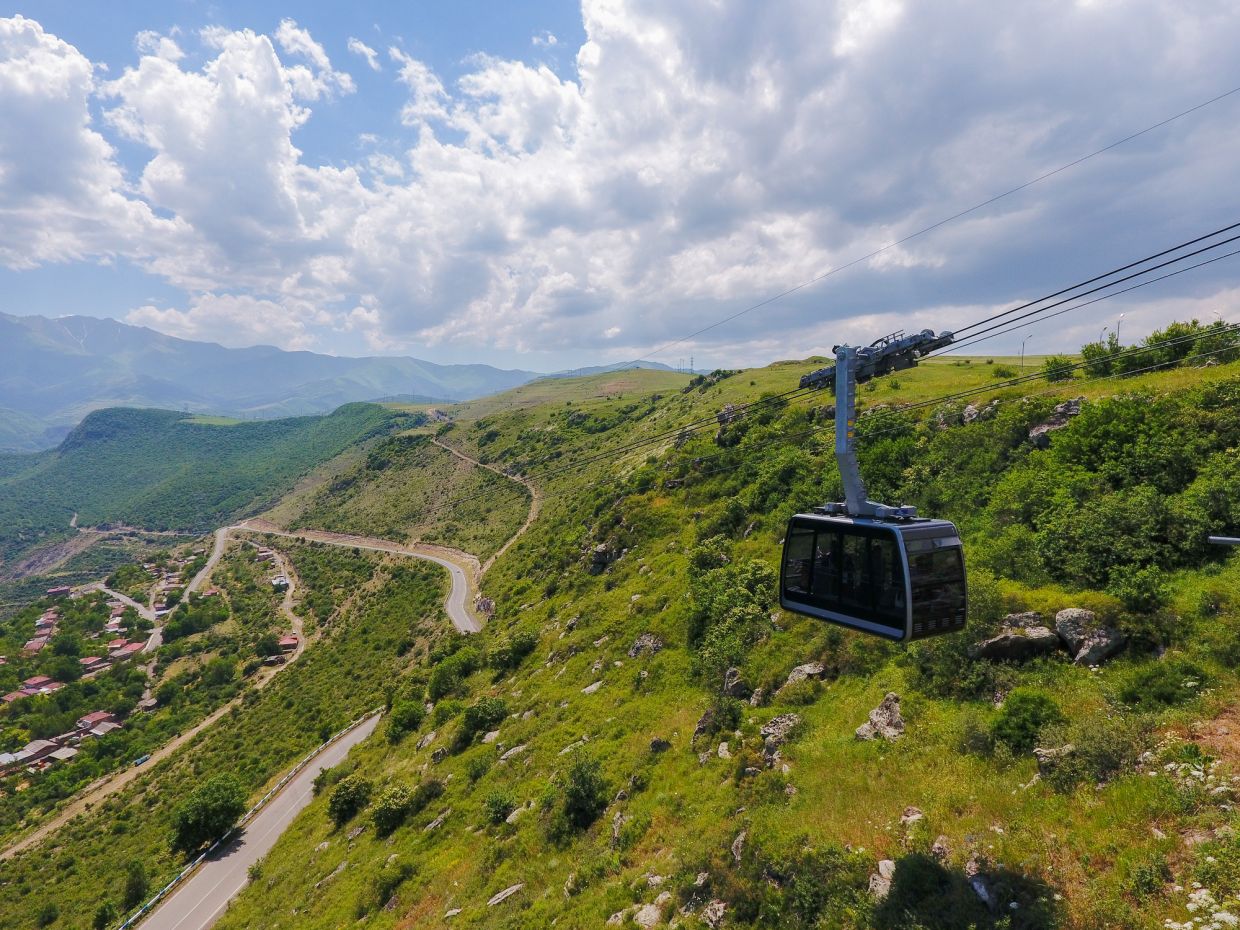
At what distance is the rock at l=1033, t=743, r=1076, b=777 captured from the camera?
545 inches

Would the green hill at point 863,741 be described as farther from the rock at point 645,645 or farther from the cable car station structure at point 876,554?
the cable car station structure at point 876,554

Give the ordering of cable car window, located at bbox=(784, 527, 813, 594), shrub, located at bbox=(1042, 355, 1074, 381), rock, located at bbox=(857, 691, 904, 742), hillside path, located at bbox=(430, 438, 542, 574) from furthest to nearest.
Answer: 1. hillside path, located at bbox=(430, 438, 542, 574)
2. shrub, located at bbox=(1042, 355, 1074, 381)
3. rock, located at bbox=(857, 691, 904, 742)
4. cable car window, located at bbox=(784, 527, 813, 594)

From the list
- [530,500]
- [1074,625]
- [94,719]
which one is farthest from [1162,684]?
[94,719]

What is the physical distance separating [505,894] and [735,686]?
1341cm

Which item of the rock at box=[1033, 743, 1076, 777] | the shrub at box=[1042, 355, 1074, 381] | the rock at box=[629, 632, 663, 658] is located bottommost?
the rock at box=[629, 632, 663, 658]

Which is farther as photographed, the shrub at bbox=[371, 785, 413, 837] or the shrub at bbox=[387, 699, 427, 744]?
the shrub at bbox=[387, 699, 427, 744]

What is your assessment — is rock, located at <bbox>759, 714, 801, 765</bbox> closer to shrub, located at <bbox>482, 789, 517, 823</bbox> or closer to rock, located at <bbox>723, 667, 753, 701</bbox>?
rock, located at <bbox>723, 667, 753, 701</bbox>

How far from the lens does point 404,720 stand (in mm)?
50281

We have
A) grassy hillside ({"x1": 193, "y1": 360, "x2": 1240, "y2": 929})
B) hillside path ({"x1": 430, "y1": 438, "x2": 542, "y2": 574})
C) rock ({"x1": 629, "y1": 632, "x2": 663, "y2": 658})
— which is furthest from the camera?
hillside path ({"x1": 430, "y1": 438, "x2": 542, "y2": 574})

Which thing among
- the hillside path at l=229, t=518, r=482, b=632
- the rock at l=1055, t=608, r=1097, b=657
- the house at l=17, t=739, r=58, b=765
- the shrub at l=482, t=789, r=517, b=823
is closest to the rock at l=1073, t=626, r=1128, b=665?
the rock at l=1055, t=608, r=1097, b=657

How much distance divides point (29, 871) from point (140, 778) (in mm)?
16864

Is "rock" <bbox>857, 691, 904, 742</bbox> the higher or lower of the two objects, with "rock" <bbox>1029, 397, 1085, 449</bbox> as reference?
lower

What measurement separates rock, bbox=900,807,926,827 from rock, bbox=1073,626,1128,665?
8208mm

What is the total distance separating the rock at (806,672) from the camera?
23906 millimetres
